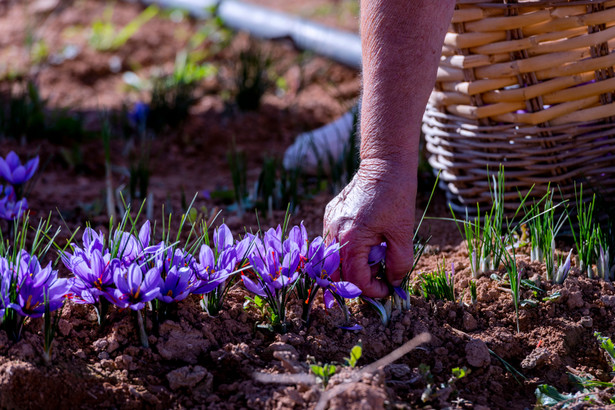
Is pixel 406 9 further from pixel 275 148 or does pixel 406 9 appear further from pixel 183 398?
pixel 275 148

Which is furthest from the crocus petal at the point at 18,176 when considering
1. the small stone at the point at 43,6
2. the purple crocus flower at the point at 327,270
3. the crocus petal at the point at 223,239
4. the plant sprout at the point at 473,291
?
the small stone at the point at 43,6

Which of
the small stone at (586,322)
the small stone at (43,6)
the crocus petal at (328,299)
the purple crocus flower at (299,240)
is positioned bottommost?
the small stone at (586,322)

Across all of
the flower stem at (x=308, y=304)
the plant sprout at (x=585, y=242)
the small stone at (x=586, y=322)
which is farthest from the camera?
the plant sprout at (x=585, y=242)

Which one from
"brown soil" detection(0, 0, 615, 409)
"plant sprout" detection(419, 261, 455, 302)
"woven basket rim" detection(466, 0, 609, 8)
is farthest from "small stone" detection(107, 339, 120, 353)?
"woven basket rim" detection(466, 0, 609, 8)

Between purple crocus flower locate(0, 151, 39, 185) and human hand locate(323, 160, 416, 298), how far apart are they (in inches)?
45.5

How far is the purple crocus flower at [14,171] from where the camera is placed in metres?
2.45

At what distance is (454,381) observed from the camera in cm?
177

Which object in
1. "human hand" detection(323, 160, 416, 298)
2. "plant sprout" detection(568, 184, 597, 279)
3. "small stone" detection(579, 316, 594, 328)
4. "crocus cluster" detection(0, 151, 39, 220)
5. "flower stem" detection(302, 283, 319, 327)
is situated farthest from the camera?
"crocus cluster" detection(0, 151, 39, 220)

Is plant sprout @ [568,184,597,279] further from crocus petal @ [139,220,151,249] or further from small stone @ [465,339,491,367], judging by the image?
crocus petal @ [139,220,151,249]

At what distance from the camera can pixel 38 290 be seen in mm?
1767

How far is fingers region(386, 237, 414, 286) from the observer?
1.82 m

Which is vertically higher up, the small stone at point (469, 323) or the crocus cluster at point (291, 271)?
the crocus cluster at point (291, 271)

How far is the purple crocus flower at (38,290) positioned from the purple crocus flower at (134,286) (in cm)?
13

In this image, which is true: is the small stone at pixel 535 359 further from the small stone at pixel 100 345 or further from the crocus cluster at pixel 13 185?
the crocus cluster at pixel 13 185
